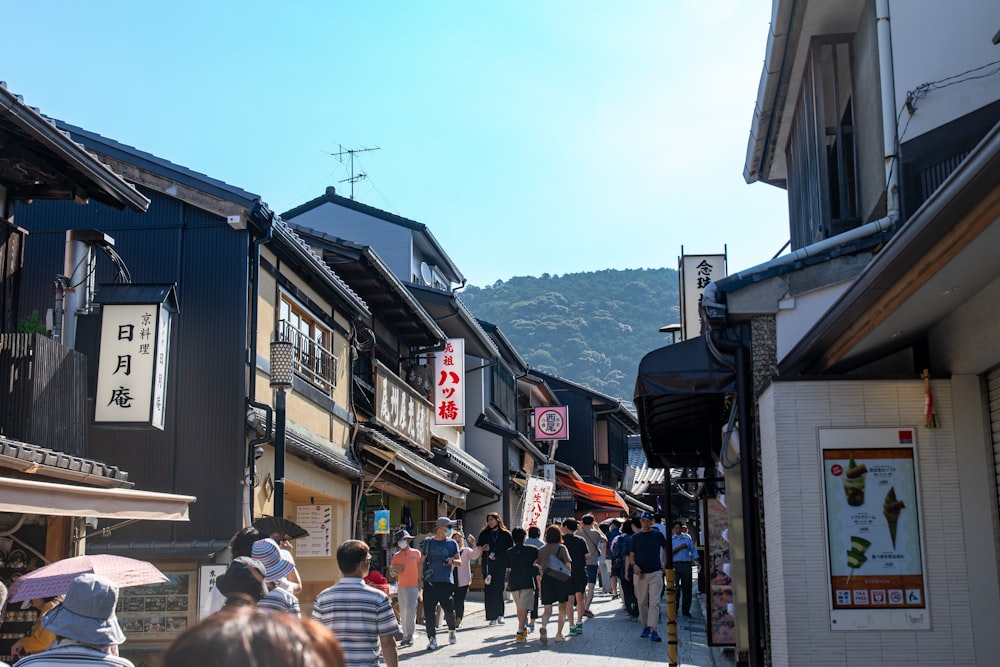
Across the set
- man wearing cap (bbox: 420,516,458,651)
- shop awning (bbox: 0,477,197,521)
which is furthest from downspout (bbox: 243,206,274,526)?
shop awning (bbox: 0,477,197,521)

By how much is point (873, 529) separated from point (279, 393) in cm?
869

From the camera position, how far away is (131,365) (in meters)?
13.2

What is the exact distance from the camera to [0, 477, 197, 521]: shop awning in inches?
354

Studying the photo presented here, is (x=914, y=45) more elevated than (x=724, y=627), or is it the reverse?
(x=914, y=45)

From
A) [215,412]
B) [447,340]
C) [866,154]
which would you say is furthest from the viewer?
[447,340]

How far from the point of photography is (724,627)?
44.4ft

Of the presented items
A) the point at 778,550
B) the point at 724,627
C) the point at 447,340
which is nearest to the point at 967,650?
the point at 778,550

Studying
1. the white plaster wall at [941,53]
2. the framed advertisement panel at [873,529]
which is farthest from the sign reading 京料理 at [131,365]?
the white plaster wall at [941,53]

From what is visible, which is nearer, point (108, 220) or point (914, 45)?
point (914, 45)

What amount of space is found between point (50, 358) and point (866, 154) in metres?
Answer: 9.18

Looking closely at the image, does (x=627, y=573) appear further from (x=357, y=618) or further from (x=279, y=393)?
(x=357, y=618)

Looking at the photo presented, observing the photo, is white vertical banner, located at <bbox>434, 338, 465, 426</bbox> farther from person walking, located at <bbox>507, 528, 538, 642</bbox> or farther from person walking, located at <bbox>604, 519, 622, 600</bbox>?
person walking, located at <bbox>507, 528, 538, 642</bbox>

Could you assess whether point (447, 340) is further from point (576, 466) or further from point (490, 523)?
point (576, 466)

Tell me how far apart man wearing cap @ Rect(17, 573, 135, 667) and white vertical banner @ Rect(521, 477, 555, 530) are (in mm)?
22285
